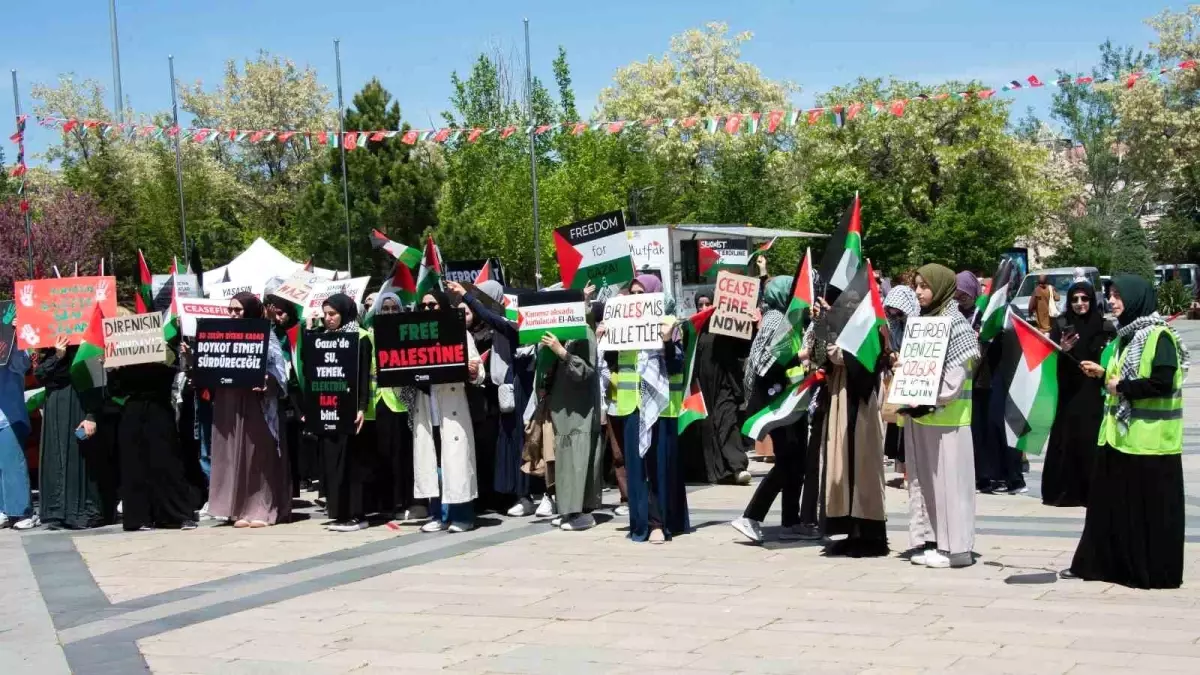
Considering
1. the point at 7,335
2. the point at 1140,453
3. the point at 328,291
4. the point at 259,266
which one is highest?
the point at 259,266

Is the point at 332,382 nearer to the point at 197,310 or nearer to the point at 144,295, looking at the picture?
the point at 197,310

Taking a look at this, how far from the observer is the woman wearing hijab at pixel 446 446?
10.9 meters

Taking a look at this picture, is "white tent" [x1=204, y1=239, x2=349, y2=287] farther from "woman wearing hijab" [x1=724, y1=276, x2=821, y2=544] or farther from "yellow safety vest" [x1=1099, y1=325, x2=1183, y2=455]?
"yellow safety vest" [x1=1099, y1=325, x2=1183, y2=455]

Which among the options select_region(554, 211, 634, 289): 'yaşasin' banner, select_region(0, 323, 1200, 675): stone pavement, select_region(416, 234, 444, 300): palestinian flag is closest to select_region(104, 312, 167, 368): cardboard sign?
select_region(0, 323, 1200, 675): stone pavement

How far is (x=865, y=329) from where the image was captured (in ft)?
29.1

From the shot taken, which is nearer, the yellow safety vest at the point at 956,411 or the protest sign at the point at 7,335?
the yellow safety vest at the point at 956,411

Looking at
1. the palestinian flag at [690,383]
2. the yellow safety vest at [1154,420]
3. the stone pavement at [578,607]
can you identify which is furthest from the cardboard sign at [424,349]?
the yellow safety vest at [1154,420]

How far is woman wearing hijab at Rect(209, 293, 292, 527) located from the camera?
1177 cm

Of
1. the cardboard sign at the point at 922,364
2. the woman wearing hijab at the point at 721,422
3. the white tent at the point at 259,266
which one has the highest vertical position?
the white tent at the point at 259,266

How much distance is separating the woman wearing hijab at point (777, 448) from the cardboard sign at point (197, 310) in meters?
5.15

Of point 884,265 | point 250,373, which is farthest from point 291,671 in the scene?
point 884,265

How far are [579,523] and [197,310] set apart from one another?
414cm

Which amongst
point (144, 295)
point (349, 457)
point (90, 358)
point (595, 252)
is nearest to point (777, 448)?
point (595, 252)

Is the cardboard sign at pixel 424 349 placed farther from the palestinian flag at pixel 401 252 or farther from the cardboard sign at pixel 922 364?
the cardboard sign at pixel 922 364
